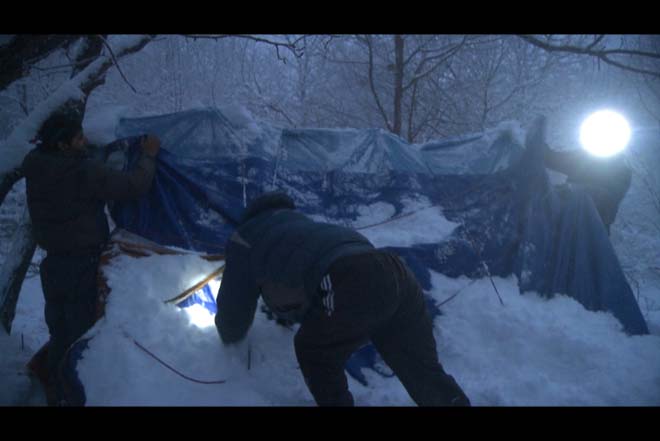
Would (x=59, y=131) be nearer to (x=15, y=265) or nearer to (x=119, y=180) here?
(x=119, y=180)

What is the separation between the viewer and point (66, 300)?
2.87 metres

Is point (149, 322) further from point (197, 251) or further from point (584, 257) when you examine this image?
point (584, 257)

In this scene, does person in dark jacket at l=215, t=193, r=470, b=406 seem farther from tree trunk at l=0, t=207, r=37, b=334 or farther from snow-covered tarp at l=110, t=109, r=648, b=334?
tree trunk at l=0, t=207, r=37, b=334

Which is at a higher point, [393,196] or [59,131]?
[59,131]

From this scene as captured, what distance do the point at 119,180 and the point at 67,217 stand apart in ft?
1.28

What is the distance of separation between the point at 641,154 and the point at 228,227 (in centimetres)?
812

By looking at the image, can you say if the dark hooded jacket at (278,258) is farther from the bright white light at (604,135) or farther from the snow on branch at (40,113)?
the bright white light at (604,135)

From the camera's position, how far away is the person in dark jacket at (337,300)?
78.5 inches

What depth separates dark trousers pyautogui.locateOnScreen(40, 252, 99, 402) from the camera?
2.82 m

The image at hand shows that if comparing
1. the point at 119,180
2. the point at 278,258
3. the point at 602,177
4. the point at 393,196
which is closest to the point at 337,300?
the point at 278,258

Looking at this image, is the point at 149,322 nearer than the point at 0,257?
Yes

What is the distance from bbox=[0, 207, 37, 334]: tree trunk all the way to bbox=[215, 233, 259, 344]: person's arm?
70.7 inches

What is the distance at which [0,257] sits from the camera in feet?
26.2
